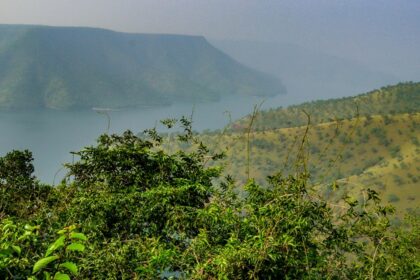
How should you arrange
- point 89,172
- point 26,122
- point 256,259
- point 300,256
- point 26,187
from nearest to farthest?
point 256,259 < point 300,256 < point 89,172 < point 26,187 < point 26,122

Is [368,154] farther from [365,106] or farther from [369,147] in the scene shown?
[365,106]

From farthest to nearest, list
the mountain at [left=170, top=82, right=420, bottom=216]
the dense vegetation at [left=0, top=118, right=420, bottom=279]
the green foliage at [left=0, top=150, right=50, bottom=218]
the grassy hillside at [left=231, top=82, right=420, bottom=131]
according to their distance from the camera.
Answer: the grassy hillside at [left=231, top=82, right=420, bottom=131]
the mountain at [left=170, top=82, right=420, bottom=216]
the green foliage at [left=0, top=150, right=50, bottom=218]
the dense vegetation at [left=0, top=118, right=420, bottom=279]

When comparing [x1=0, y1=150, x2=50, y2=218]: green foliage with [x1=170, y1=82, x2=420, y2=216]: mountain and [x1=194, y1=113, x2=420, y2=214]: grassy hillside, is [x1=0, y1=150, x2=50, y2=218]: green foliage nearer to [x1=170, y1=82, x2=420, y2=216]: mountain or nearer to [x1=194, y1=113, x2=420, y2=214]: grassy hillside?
[x1=170, y1=82, x2=420, y2=216]: mountain

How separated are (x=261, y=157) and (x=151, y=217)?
282ft

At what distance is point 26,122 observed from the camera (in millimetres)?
187000

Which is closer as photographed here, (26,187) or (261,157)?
(26,187)

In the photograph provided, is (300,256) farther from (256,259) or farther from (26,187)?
(26,187)

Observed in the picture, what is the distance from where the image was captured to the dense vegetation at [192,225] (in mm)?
5734

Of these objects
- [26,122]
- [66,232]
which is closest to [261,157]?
[66,232]

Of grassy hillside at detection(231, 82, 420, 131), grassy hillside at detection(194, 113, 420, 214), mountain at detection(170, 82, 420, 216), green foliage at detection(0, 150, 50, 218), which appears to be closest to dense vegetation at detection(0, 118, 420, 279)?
green foliage at detection(0, 150, 50, 218)

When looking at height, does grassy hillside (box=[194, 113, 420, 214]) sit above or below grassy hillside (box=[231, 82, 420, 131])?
below

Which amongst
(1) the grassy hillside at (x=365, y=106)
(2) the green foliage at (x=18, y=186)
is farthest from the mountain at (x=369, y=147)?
(2) the green foliage at (x=18, y=186)

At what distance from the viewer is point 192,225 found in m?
7.54

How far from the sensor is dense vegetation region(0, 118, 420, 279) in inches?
226
